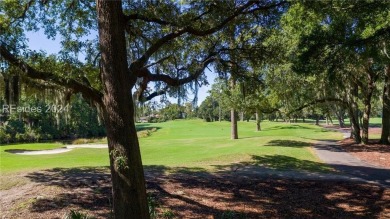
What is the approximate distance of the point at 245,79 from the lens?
10.3 metres

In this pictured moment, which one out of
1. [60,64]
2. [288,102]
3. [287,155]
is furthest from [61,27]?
[288,102]

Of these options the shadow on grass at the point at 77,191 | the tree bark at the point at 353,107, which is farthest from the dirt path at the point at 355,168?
the shadow on grass at the point at 77,191

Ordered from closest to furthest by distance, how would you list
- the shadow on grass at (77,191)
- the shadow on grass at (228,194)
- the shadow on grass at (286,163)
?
the shadow on grass at (77,191) < the shadow on grass at (228,194) < the shadow on grass at (286,163)

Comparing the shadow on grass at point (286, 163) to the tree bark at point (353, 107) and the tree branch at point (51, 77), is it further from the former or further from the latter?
the tree bark at point (353, 107)

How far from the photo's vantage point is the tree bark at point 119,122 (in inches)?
204

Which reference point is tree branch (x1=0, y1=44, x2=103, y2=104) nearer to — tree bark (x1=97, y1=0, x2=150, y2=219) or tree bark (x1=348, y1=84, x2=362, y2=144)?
tree bark (x1=97, y1=0, x2=150, y2=219)

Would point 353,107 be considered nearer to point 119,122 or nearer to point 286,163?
point 286,163

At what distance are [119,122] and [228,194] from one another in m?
5.53

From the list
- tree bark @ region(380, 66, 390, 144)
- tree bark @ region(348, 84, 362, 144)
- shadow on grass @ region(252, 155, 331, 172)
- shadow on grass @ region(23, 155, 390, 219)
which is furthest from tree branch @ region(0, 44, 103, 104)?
tree bark @ region(348, 84, 362, 144)

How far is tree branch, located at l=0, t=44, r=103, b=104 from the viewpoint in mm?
6982

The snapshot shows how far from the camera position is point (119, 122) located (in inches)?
205

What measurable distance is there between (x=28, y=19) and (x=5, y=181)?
4995 mm

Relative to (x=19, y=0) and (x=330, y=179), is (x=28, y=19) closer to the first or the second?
(x=19, y=0)

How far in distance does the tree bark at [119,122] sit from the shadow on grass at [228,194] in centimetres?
232
